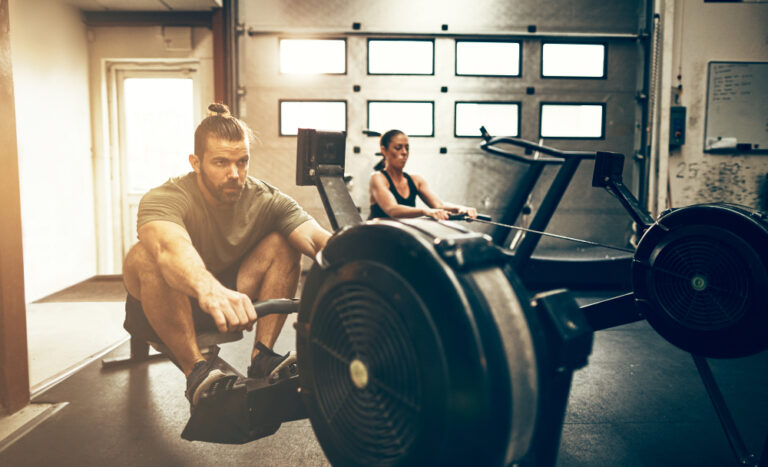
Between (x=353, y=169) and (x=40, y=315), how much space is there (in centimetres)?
243

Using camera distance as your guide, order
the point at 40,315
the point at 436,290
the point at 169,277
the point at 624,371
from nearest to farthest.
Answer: the point at 436,290 < the point at 169,277 < the point at 624,371 < the point at 40,315

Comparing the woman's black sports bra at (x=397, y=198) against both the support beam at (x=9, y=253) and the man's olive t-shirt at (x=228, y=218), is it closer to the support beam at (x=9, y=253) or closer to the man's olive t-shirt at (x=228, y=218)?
the man's olive t-shirt at (x=228, y=218)

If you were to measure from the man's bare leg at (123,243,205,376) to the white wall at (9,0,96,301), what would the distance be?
2.45 meters

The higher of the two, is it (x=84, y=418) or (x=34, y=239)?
(x=34, y=239)

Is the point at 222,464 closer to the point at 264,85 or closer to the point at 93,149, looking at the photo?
the point at 264,85

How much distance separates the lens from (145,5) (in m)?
4.21

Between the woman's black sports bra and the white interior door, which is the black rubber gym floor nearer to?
the woman's black sports bra

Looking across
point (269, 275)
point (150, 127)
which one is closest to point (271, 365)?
point (269, 275)

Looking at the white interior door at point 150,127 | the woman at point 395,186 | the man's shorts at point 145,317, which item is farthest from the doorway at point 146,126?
the man's shorts at point 145,317

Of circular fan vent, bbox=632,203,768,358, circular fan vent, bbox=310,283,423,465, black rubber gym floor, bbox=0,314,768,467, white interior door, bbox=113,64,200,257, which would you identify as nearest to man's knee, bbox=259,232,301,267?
Result: black rubber gym floor, bbox=0,314,768,467

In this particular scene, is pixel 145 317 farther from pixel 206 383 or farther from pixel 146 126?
pixel 146 126

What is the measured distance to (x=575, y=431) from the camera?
1.80m

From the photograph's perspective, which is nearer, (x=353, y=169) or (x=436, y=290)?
(x=436, y=290)

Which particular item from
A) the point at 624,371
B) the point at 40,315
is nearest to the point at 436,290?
A: the point at 624,371
